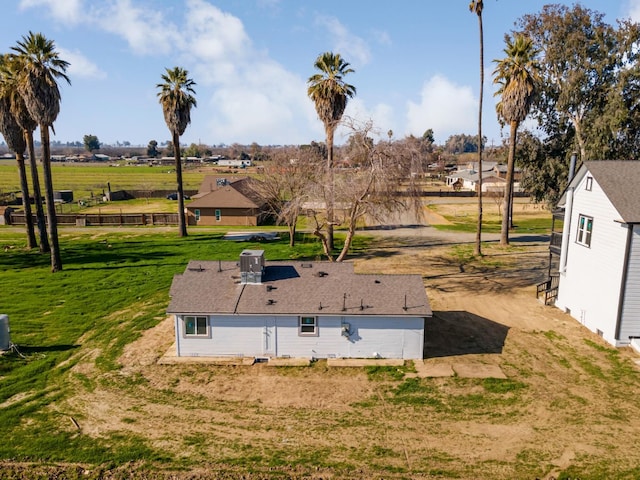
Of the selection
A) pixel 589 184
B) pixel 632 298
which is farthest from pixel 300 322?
pixel 589 184

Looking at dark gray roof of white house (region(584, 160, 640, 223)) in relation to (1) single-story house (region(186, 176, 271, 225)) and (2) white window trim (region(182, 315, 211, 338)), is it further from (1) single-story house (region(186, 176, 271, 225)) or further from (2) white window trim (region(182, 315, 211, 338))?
(1) single-story house (region(186, 176, 271, 225))

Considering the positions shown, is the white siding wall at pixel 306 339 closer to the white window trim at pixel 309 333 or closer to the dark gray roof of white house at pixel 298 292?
the white window trim at pixel 309 333

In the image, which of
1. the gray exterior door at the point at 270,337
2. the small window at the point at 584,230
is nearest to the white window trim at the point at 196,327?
the gray exterior door at the point at 270,337

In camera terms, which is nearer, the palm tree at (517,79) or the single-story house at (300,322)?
the single-story house at (300,322)

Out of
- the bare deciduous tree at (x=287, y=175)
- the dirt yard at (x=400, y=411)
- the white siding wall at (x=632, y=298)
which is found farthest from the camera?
the bare deciduous tree at (x=287, y=175)

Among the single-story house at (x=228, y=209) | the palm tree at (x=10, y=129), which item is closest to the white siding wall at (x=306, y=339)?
the palm tree at (x=10, y=129)

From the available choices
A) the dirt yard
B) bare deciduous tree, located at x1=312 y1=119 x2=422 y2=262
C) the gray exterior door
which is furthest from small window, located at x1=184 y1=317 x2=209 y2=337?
bare deciduous tree, located at x1=312 y1=119 x2=422 y2=262

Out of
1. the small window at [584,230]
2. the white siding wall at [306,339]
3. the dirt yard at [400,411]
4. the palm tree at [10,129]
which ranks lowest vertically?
the dirt yard at [400,411]

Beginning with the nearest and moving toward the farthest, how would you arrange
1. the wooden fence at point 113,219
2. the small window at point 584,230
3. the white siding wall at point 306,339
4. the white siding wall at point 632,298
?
the white siding wall at point 306,339 → the white siding wall at point 632,298 → the small window at point 584,230 → the wooden fence at point 113,219

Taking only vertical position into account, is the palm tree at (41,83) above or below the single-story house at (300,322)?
above
